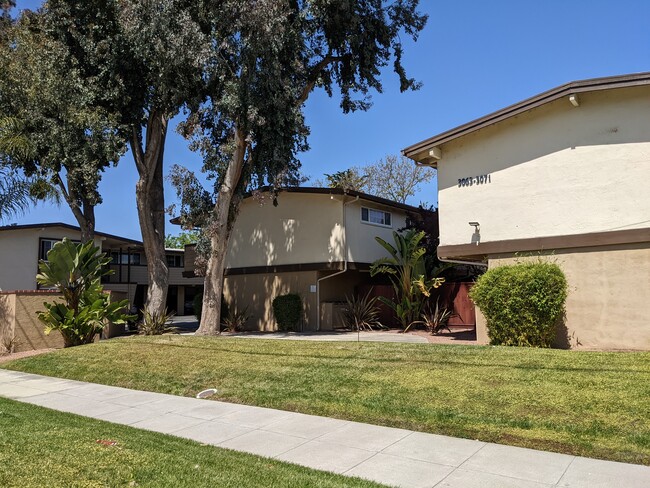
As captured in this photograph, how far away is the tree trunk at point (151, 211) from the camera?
20.7 meters

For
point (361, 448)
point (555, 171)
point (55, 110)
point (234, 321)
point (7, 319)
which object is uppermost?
point (55, 110)

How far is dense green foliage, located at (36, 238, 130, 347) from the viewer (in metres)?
15.8

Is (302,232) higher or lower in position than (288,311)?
higher

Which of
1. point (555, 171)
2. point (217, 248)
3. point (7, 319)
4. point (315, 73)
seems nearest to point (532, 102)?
point (555, 171)

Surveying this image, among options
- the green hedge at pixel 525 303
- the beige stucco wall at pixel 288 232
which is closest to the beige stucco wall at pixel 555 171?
the green hedge at pixel 525 303

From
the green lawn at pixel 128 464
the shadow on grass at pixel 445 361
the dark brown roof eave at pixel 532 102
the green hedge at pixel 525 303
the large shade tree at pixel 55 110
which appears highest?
the large shade tree at pixel 55 110

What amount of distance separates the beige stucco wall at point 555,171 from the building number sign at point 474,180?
9 centimetres

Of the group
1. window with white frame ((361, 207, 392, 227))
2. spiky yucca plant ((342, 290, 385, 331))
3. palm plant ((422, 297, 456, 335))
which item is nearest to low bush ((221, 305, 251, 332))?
spiky yucca plant ((342, 290, 385, 331))

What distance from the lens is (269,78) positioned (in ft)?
55.1

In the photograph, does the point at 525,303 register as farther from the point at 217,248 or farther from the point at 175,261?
the point at 175,261

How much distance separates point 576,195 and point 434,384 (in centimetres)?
677

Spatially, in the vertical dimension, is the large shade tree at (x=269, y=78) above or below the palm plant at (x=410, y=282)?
above

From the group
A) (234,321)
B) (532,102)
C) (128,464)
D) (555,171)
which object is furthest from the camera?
(234,321)

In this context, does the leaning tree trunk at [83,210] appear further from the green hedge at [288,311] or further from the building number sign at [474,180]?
the building number sign at [474,180]
